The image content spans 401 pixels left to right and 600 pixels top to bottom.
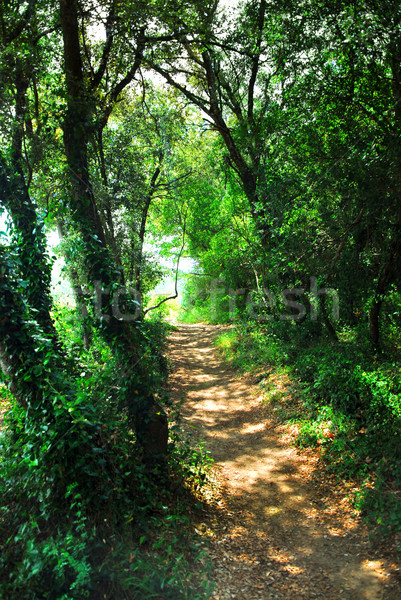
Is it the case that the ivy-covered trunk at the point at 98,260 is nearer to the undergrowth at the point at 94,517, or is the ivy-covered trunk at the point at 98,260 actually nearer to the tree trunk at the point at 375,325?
the undergrowth at the point at 94,517

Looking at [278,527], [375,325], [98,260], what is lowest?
[278,527]

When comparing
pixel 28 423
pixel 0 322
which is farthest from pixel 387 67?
pixel 28 423

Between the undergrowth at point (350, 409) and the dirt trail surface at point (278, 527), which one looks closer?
the dirt trail surface at point (278, 527)

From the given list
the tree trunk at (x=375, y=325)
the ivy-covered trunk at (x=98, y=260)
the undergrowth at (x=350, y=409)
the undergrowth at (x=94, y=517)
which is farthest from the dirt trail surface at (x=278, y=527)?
the tree trunk at (x=375, y=325)

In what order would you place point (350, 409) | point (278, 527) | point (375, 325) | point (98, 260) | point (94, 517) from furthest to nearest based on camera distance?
1. point (375, 325)
2. point (350, 409)
3. point (98, 260)
4. point (278, 527)
5. point (94, 517)

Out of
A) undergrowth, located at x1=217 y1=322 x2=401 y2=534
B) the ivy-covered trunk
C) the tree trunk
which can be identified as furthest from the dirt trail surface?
the tree trunk

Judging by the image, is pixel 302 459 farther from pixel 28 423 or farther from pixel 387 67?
pixel 387 67

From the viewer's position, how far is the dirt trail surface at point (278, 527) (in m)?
3.90

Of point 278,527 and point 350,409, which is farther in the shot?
point 350,409

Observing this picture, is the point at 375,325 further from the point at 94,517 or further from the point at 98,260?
the point at 94,517

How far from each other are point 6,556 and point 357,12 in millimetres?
8108

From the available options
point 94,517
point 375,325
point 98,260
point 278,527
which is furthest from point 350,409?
point 98,260

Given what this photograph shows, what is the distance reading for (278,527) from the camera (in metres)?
5.04

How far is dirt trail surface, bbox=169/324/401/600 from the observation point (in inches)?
154
